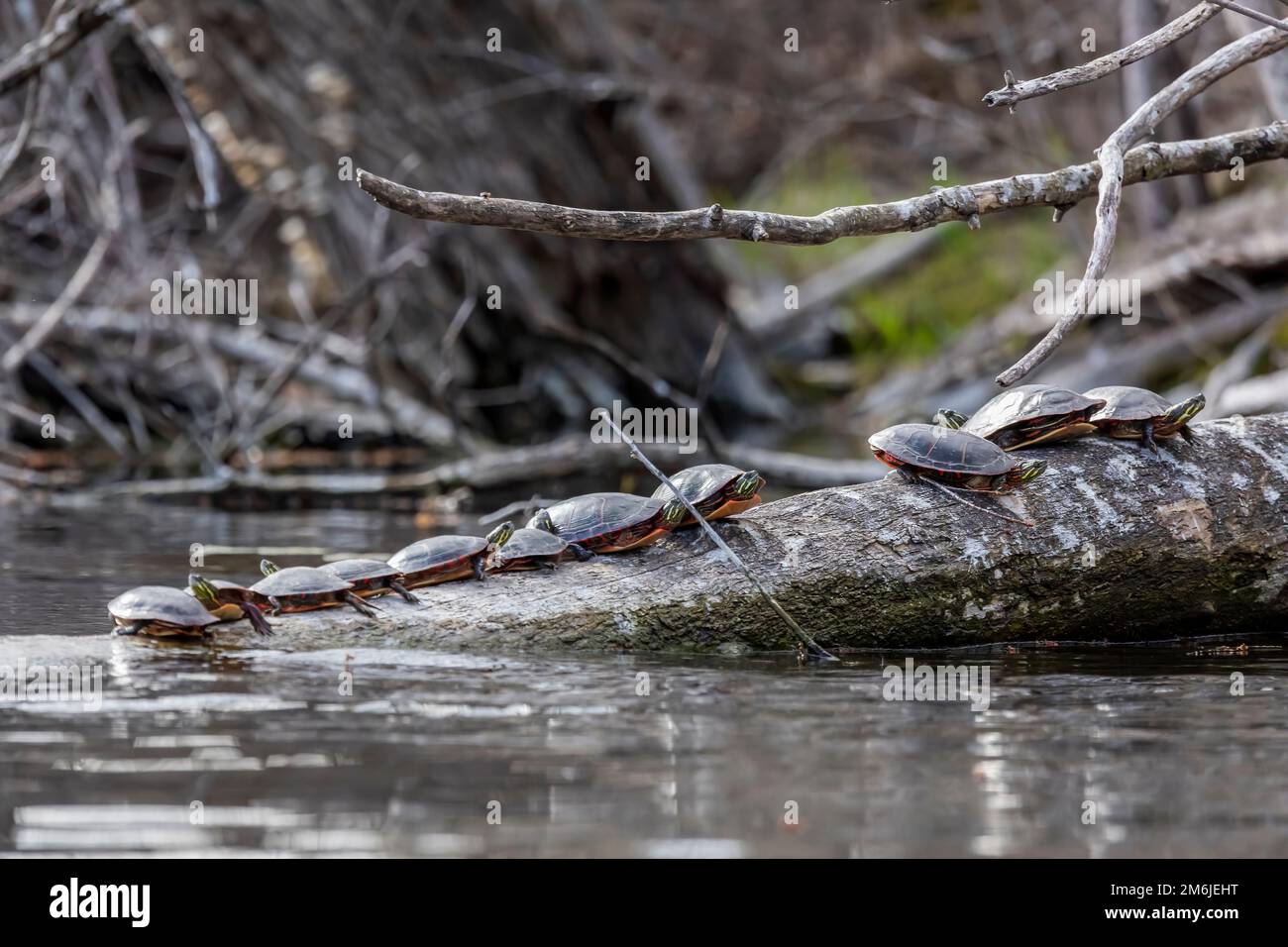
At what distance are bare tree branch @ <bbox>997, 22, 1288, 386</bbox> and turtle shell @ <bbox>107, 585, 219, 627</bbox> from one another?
8.71ft

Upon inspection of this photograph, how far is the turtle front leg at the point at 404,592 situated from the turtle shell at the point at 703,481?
934mm

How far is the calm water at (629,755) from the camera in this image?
324 cm

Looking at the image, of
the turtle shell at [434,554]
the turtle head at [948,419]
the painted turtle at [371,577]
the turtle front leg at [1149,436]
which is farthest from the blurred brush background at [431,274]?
the painted turtle at [371,577]

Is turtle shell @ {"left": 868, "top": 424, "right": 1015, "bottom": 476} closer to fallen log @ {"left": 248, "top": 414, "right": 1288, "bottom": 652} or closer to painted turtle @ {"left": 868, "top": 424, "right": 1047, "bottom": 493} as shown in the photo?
painted turtle @ {"left": 868, "top": 424, "right": 1047, "bottom": 493}

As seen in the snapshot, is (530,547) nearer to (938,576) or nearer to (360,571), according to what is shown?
(360,571)

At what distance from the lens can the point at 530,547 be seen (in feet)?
16.8

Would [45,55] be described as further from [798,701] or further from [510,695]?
[798,701]

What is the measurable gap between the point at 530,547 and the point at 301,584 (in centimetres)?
79

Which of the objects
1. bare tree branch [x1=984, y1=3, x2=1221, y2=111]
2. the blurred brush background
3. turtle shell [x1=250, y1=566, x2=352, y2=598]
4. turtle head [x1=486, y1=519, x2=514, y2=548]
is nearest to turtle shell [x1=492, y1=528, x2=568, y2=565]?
turtle head [x1=486, y1=519, x2=514, y2=548]

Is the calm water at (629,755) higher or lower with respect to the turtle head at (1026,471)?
lower

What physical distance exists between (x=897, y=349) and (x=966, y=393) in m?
3.33

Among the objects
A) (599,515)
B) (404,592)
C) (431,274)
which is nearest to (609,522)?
(599,515)

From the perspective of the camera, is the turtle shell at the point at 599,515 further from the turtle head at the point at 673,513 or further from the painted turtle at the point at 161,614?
the painted turtle at the point at 161,614
